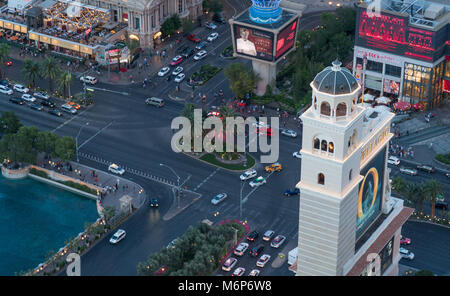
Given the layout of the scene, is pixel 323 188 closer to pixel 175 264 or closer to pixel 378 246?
pixel 378 246

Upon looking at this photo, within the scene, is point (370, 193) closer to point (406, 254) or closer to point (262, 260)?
point (406, 254)

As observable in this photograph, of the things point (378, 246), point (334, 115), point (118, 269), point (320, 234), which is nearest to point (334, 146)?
point (334, 115)

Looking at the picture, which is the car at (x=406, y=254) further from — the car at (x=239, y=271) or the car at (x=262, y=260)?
the car at (x=239, y=271)

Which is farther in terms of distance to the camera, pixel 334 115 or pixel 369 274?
pixel 369 274

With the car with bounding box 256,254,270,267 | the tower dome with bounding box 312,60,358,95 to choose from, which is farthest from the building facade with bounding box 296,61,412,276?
the car with bounding box 256,254,270,267

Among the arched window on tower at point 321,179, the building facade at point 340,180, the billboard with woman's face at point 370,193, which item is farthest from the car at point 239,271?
the arched window on tower at point 321,179

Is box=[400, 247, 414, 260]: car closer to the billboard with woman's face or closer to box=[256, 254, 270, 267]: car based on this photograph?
box=[256, 254, 270, 267]: car

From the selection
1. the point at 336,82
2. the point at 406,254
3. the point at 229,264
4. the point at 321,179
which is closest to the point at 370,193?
the point at 321,179
